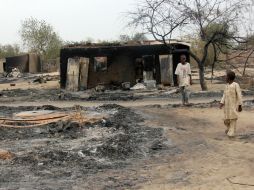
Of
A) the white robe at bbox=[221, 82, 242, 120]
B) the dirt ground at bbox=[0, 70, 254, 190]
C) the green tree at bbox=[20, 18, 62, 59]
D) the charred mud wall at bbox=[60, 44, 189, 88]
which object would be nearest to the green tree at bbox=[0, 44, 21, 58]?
the green tree at bbox=[20, 18, 62, 59]

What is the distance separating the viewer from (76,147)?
33.5 ft

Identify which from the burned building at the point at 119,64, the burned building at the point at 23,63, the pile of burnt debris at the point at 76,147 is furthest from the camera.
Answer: the burned building at the point at 23,63

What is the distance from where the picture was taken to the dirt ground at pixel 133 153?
7570 millimetres

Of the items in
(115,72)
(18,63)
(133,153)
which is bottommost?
(133,153)

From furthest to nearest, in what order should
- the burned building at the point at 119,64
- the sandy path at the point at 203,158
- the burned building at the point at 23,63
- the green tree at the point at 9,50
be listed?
the green tree at the point at 9,50 → the burned building at the point at 23,63 → the burned building at the point at 119,64 → the sandy path at the point at 203,158

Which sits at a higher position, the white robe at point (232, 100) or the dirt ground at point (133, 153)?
the white robe at point (232, 100)

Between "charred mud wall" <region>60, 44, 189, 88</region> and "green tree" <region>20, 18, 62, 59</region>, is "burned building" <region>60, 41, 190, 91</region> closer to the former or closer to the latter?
"charred mud wall" <region>60, 44, 189, 88</region>

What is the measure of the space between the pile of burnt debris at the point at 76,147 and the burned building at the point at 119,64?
1441 centimetres

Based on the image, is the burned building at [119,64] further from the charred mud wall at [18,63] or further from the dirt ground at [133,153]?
the charred mud wall at [18,63]

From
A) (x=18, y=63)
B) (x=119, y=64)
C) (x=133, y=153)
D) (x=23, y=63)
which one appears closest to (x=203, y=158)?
(x=133, y=153)

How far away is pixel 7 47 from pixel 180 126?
235 ft

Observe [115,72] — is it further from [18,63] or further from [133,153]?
[18,63]

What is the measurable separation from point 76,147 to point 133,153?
1.21 meters

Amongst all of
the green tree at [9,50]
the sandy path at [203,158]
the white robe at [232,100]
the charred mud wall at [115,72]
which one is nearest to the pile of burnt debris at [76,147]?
the sandy path at [203,158]
